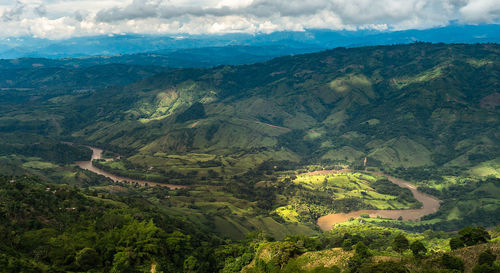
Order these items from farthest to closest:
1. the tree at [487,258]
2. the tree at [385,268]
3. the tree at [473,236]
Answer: the tree at [473,236] < the tree at [385,268] < the tree at [487,258]

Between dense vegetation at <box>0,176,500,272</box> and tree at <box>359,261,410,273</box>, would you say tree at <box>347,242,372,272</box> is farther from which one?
tree at <box>359,261,410,273</box>

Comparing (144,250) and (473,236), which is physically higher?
(473,236)

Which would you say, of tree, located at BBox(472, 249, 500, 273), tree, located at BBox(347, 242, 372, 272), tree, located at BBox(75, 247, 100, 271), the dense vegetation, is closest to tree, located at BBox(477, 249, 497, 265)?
tree, located at BBox(472, 249, 500, 273)

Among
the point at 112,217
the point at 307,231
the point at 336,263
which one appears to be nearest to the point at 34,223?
the point at 112,217

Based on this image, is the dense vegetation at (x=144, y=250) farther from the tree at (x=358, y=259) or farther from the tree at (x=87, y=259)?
the tree at (x=358, y=259)

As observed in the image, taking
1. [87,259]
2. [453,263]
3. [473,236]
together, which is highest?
[453,263]

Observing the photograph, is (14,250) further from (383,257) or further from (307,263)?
(383,257)

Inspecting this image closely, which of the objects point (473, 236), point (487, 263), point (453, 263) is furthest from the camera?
point (473, 236)

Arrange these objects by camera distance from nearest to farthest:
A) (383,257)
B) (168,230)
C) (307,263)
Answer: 1. (383,257)
2. (307,263)
3. (168,230)

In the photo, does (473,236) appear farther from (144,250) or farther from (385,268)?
(144,250)

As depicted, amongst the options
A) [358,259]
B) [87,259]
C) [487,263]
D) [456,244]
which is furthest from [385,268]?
[87,259]

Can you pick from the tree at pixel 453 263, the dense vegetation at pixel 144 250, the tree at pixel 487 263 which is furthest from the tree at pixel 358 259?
the tree at pixel 487 263
